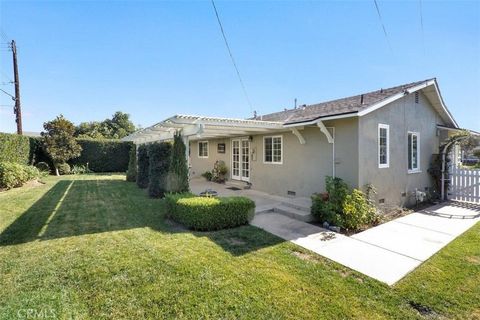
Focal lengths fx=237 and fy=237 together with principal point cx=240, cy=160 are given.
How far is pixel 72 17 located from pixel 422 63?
14.2 m

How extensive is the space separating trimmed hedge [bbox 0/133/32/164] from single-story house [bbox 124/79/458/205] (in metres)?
9.82

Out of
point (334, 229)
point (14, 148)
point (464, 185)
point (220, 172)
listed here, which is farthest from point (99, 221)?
point (464, 185)

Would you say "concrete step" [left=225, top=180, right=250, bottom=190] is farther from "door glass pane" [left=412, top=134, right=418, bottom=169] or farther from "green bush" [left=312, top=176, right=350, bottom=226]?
"door glass pane" [left=412, top=134, right=418, bottom=169]

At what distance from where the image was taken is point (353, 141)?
7410 millimetres

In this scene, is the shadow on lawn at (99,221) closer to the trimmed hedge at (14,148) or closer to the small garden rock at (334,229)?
the small garden rock at (334,229)

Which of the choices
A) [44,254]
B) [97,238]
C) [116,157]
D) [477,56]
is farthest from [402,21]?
[116,157]

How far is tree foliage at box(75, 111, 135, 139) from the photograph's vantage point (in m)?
35.6

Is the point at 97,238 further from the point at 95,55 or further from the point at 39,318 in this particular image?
the point at 95,55

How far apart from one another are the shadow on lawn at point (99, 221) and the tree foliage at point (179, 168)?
0.97 m

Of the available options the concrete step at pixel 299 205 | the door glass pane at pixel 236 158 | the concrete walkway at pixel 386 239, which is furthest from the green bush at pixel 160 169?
the concrete step at pixel 299 205

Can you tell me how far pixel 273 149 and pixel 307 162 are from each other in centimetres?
223

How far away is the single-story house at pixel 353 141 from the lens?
24.8ft

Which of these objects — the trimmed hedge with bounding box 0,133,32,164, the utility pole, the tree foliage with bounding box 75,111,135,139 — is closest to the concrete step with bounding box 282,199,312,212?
the trimmed hedge with bounding box 0,133,32,164

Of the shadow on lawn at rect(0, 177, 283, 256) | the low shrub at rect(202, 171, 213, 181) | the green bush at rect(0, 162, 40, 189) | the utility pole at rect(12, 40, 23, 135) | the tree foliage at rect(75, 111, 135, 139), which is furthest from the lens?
the tree foliage at rect(75, 111, 135, 139)
